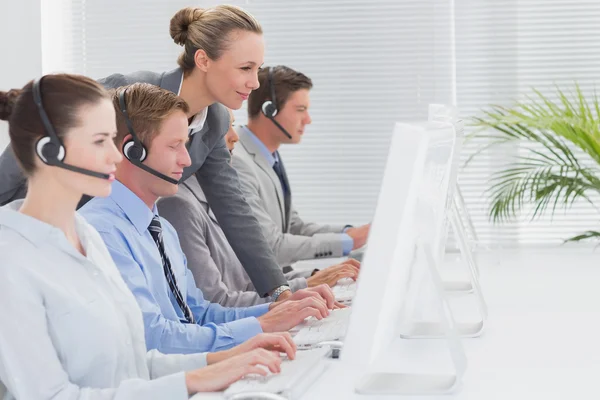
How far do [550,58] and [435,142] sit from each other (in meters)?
3.19

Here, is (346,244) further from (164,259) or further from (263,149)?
(164,259)

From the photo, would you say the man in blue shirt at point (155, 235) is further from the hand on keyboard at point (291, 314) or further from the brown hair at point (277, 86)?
the brown hair at point (277, 86)

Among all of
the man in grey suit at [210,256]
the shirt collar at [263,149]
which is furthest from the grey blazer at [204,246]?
the shirt collar at [263,149]

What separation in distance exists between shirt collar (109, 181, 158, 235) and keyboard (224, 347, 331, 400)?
48 cm

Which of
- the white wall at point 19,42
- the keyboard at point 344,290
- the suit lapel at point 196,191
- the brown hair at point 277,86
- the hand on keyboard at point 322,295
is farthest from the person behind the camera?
the white wall at point 19,42

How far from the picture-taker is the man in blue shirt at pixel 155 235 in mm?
1807

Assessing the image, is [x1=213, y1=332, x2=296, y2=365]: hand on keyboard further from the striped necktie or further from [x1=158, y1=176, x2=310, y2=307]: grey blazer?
[x1=158, y1=176, x2=310, y2=307]: grey blazer

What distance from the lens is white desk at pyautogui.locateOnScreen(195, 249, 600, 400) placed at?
1.46m

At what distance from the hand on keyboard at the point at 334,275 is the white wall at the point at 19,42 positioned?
103 inches

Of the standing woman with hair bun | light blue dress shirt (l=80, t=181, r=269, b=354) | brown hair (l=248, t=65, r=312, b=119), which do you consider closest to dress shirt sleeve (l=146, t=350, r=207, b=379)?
light blue dress shirt (l=80, t=181, r=269, b=354)

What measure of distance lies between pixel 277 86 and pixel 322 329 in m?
1.98

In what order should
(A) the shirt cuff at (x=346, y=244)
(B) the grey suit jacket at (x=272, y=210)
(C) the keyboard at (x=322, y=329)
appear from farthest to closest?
(A) the shirt cuff at (x=346, y=244), (B) the grey suit jacket at (x=272, y=210), (C) the keyboard at (x=322, y=329)

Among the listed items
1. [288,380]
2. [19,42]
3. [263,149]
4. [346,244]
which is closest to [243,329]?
[288,380]

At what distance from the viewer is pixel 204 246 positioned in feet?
8.32
